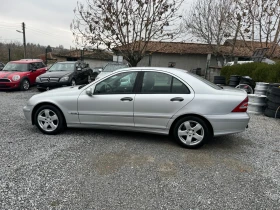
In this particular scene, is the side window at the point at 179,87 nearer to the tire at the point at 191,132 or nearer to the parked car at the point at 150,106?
the parked car at the point at 150,106

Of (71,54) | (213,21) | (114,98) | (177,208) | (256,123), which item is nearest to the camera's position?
(177,208)

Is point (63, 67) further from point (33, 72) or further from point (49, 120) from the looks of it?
point (49, 120)

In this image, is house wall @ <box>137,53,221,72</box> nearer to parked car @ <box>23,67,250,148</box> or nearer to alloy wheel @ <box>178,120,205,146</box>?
parked car @ <box>23,67,250,148</box>

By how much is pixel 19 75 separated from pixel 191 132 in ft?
32.9

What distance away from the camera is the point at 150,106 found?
396cm

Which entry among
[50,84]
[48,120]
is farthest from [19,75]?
[48,120]

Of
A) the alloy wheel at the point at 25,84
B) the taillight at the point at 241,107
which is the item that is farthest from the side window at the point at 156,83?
the alloy wheel at the point at 25,84

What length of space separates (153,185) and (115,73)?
231cm

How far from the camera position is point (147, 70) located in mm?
4125

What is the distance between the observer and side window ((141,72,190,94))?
3.92m

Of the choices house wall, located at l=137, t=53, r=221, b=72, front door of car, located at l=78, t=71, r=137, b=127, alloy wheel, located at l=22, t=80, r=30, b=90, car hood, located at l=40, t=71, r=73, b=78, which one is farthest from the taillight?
house wall, located at l=137, t=53, r=221, b=72

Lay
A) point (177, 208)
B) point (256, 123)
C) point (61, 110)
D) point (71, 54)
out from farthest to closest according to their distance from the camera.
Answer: point (71, 54) → point (256, 123) → point (61, 110) → point (177, 208)

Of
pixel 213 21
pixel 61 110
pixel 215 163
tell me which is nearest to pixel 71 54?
pixel 213 21

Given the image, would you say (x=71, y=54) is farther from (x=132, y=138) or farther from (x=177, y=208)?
(x=177, y=208)
